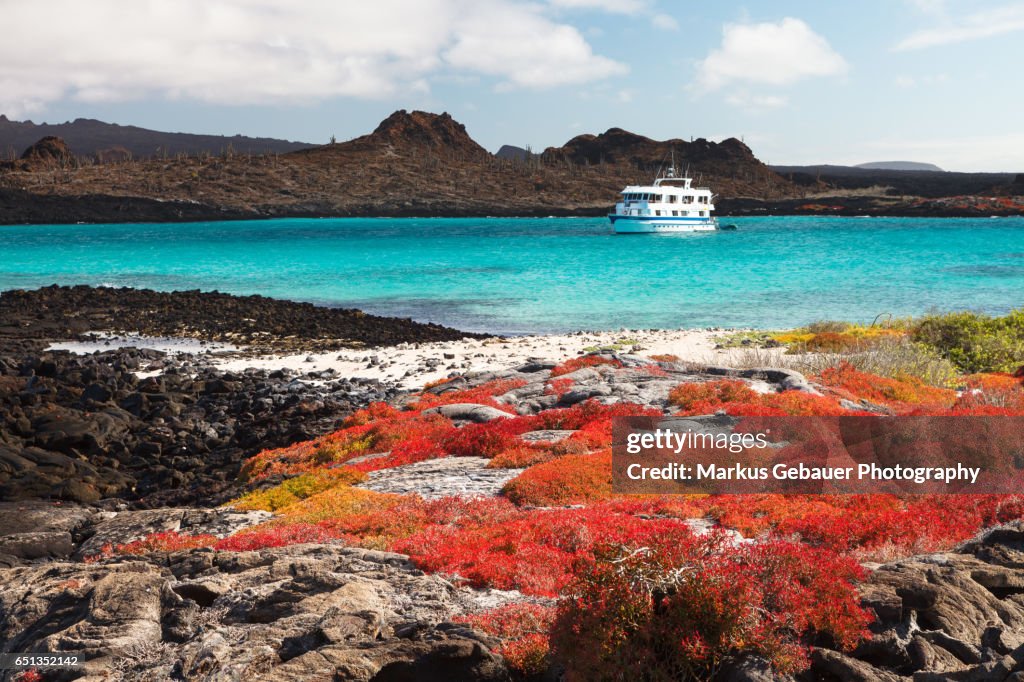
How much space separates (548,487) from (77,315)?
3324cm

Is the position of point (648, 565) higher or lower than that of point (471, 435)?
higher

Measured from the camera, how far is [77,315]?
1454 inches

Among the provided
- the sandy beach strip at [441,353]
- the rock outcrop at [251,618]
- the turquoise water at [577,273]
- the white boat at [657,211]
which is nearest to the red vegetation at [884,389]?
the sandy beach strip at [441,353]

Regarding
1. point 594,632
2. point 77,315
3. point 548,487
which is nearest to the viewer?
point 594,632

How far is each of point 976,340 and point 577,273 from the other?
39256 millimetres

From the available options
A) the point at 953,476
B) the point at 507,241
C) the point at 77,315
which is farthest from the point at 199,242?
the point at 953,476

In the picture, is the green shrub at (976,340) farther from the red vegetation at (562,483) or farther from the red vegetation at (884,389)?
the red vegetation at (562,483)

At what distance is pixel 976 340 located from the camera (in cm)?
2272

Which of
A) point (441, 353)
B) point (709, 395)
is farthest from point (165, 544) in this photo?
point (441, 353)

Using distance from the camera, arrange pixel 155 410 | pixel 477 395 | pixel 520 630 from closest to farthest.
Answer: pixel 520 630 < pixel 477 395 < pixel 155 410

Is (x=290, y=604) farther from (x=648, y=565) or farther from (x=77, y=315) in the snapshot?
(x=77, y=315)

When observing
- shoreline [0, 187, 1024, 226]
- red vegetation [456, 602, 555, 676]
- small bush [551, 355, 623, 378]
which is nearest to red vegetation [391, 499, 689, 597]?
red vegetation [456, 602, 555, 676]

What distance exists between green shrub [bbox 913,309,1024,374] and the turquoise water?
12664 mm

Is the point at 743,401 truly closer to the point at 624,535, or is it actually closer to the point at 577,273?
the point at 624,535
